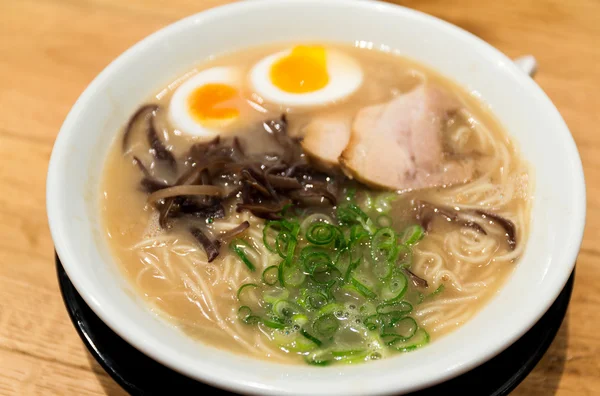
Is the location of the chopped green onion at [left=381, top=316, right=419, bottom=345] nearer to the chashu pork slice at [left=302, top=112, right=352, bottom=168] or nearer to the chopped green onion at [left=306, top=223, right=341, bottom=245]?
the chopped green onion at [left=306, top=223, right=341, bottom=245]

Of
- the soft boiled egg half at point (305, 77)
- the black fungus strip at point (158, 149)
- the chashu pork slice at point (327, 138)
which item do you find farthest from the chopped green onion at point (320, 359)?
the soft boiled egg half at point (305, 77)

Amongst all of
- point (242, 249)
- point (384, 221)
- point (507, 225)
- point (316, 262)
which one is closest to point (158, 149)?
point (242, 249)

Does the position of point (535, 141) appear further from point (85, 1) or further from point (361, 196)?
point (85, 1)

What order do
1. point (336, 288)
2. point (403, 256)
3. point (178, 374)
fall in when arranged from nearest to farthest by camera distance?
point (178, 374), point (336, 288), point (403, 256)

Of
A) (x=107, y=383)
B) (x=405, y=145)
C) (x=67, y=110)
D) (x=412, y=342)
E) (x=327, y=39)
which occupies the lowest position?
(x=107, y=383)

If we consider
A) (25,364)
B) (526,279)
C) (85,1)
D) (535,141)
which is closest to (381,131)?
(535,141)

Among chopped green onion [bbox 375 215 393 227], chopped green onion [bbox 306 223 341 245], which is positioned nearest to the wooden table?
chopped green onion [bbox 375 215 393 227]

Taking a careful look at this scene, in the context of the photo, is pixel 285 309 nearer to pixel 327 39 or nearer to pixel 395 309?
pixel 395 309
